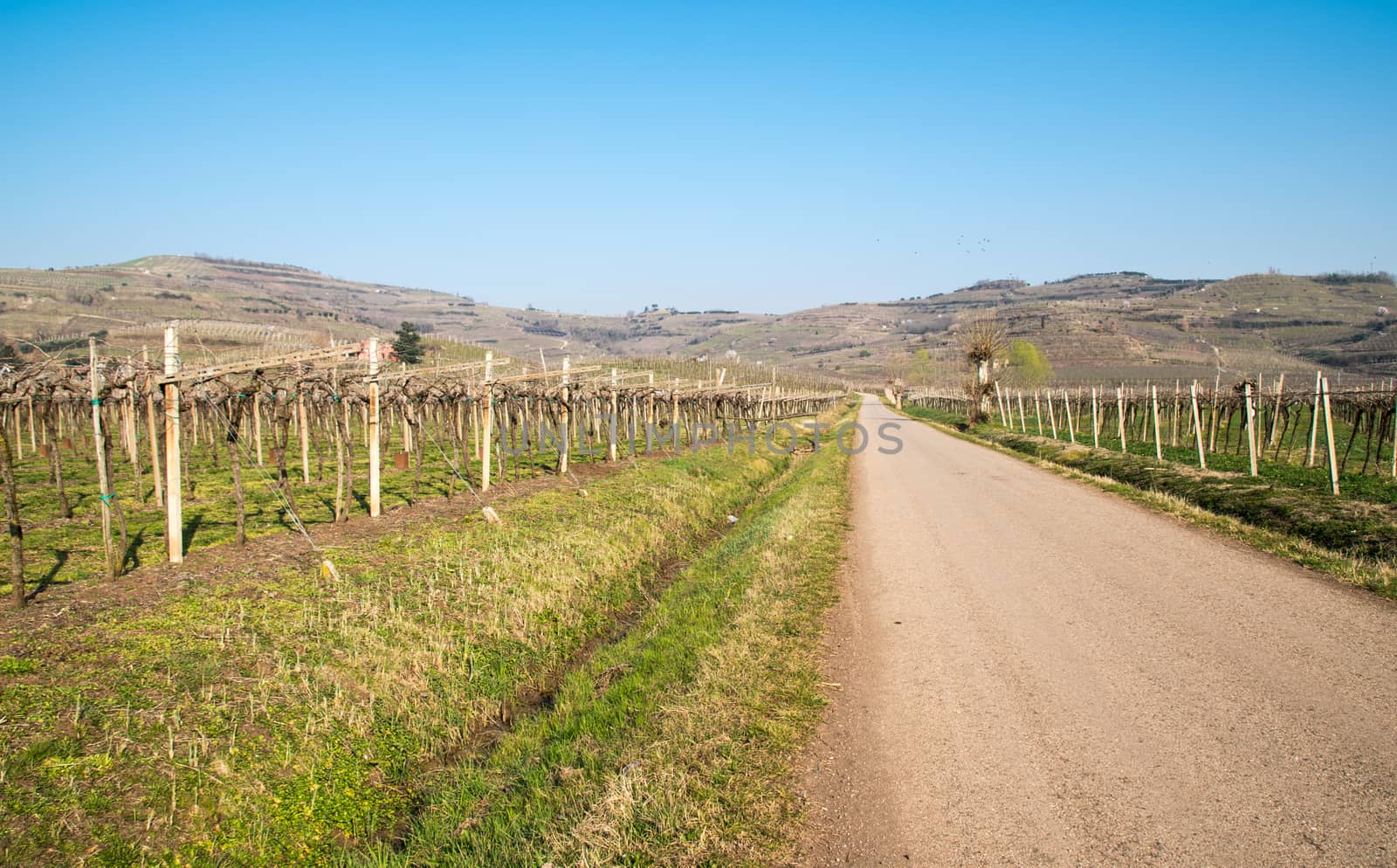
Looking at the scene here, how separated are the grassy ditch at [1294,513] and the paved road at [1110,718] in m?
0.55

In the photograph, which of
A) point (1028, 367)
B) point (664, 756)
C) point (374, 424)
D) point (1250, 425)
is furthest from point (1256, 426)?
point (1028, 367)

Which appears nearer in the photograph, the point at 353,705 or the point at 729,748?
the point at 729,748

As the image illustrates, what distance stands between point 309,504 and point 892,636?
44.5 feet

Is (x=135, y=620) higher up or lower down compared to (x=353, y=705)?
higher up

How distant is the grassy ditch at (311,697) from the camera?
5.55 metres

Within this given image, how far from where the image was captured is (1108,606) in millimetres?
7773

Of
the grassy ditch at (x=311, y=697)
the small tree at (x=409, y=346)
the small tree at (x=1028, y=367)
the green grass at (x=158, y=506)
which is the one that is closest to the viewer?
the grassy ditch at (x=311, y=697)

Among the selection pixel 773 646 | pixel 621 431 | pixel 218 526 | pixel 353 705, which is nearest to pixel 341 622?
pixel 353 705

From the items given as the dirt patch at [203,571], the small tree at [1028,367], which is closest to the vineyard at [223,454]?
the dirt patch at [203,571]

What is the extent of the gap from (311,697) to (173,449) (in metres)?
5.42

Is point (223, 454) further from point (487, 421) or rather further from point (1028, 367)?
point (1028, 367)

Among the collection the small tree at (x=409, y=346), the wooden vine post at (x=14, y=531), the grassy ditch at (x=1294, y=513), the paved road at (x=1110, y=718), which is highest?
the small tree at (x=409, y=346)

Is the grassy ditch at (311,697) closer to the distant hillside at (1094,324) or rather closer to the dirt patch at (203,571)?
the dirt patch at (203,571)

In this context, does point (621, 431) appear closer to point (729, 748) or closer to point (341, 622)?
point (341, 622)
